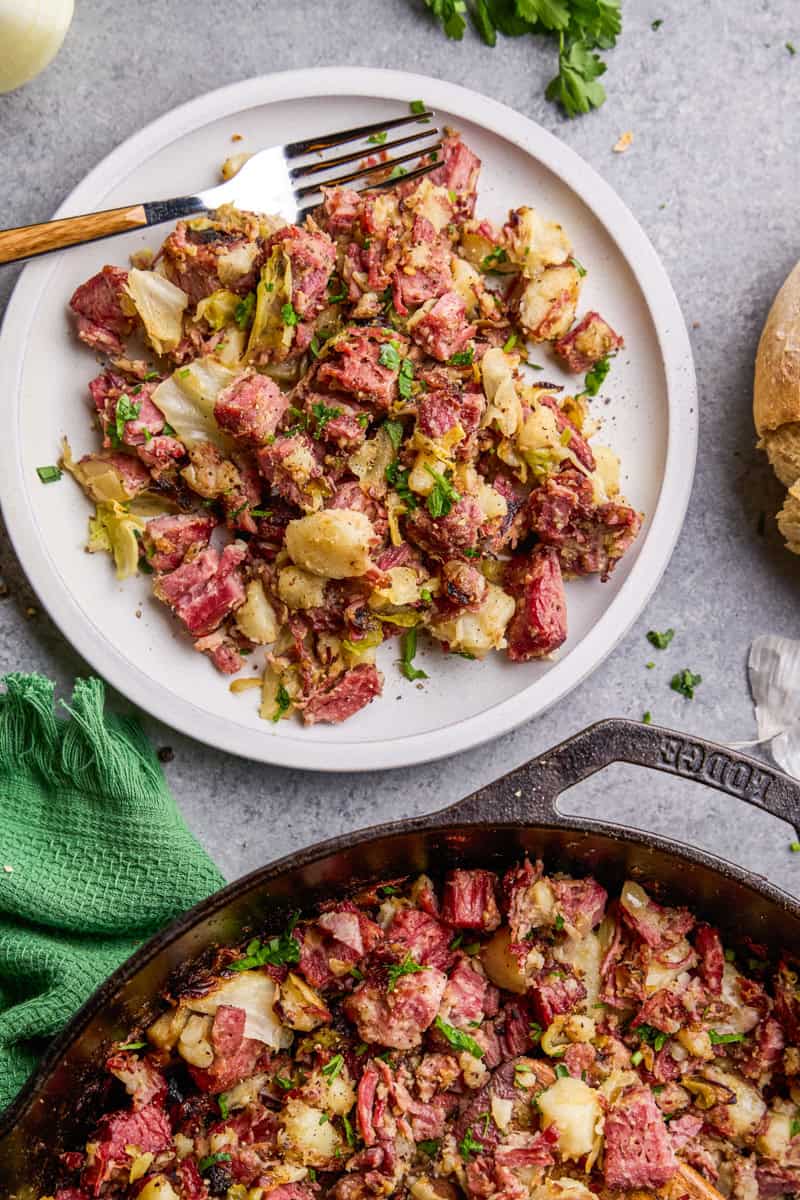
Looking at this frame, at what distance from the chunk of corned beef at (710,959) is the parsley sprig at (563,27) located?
2134mm

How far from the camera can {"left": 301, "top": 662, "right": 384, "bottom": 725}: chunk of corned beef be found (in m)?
2.79

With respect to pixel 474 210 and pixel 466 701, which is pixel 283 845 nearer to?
pixel 466 701

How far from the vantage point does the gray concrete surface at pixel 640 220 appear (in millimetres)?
2971

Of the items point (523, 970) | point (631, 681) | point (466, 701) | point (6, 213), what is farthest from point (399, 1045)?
point (6, 213)

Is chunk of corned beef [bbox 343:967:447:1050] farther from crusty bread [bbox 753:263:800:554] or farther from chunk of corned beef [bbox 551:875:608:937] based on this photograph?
crusty bread [bbox 753:263:800:554]

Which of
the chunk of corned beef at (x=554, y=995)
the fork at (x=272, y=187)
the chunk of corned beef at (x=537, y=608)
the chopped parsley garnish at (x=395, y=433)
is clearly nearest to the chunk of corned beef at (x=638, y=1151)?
the chunk of corned beef at (x=554, y=995)

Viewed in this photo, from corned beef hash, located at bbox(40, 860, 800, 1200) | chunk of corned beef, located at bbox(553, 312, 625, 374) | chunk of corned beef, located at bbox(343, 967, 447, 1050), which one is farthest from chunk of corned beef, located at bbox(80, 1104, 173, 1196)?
chunk of corned beef, located at bbox(553, 312, 625, 374)

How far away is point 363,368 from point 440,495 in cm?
35

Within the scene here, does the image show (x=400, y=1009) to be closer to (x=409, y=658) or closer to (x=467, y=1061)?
(x=467, y=1061)

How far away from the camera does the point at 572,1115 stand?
2.44 m

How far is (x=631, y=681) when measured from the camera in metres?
3.10

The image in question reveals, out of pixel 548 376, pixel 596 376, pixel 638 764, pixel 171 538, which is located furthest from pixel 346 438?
pixel 638 764

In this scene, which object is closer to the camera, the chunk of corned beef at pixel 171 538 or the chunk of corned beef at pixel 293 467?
the chunk of corned beef at pixel 293 467

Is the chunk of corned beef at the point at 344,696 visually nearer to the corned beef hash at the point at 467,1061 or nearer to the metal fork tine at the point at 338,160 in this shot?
the corned beef hash at the point at 467,1061
